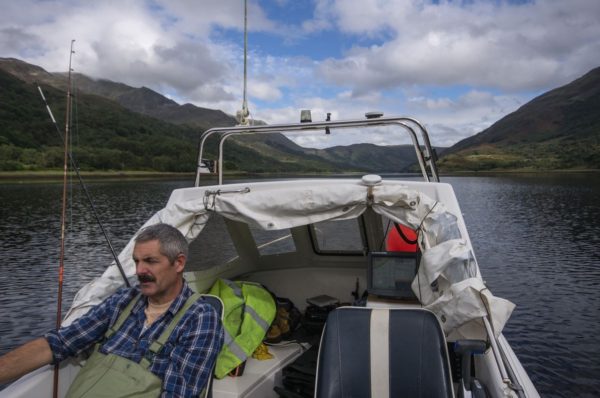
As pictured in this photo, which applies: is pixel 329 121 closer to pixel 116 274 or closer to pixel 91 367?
pixel 116 274

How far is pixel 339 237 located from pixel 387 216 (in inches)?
74.5

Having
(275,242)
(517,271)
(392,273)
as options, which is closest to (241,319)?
(392,273)

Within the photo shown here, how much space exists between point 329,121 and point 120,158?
104474 millimetres

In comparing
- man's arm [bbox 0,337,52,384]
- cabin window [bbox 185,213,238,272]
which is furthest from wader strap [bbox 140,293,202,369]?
cabin window [bbox 185,213,238,272]

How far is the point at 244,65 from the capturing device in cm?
546

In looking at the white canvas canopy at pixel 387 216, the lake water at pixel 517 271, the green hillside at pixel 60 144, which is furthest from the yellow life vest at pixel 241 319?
the green hillside at pixel 60 144

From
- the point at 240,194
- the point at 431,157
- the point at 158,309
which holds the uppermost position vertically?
the point at 431,157

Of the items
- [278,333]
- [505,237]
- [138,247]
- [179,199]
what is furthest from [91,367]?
[505,237]

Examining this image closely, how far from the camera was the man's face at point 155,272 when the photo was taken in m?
2.57

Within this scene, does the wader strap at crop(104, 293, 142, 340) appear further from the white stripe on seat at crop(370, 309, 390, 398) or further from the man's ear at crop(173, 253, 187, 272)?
the white stripe on seat at crop(370, 309, 390, 398)

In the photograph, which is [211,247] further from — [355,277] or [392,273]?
[392,273]

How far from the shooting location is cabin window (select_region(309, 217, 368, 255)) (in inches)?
210

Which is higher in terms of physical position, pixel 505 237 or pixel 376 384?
pixel 376 384

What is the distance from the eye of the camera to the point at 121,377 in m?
2.47
